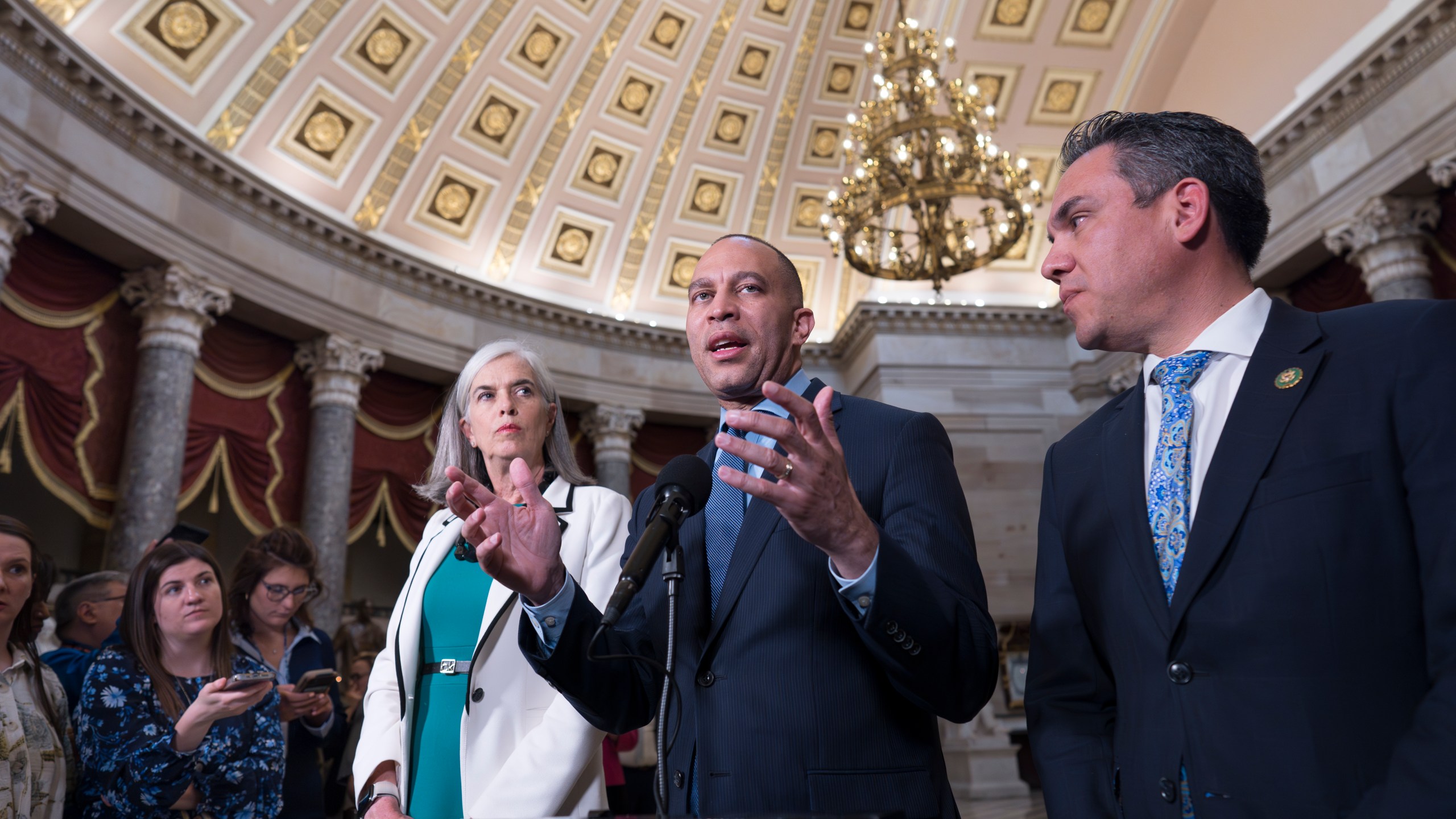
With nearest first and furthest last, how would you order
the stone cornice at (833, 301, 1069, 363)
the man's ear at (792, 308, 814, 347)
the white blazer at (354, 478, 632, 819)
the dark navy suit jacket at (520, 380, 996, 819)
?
the dark navy suit jacket at (520, 380, 996, 819)
the man's ear at (792, 308, 814, 347)
the white blazer at (354, 478, 632, 819)
the stone cornice at (833, 301, 1069, 363)

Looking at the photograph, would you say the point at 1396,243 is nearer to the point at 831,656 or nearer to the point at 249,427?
the point at 831,656

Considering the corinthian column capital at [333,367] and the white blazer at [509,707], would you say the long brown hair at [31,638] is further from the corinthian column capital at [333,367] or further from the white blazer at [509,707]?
the corinthian column capital at [333,367]

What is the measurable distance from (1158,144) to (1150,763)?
3.55 ft

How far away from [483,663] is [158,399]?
8762mm

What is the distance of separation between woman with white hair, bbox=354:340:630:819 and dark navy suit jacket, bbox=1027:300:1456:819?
111 centimetres

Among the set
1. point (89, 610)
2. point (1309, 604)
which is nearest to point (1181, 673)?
point (1309, 604)

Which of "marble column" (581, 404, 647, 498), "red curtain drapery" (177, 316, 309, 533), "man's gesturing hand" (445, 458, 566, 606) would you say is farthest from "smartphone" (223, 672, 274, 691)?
"marble column" (581, 404, 647, 498)

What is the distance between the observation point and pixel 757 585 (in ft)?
5.59

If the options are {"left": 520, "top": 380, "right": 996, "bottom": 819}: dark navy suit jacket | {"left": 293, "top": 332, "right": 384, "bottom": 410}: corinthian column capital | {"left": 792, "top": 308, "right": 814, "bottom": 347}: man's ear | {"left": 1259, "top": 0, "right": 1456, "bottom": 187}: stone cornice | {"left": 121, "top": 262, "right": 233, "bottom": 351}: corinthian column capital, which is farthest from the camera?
{"left": 293, "top": 332, "right": 384, "bottom": 410}: corinthian column capital

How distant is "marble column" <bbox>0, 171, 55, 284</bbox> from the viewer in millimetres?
8062

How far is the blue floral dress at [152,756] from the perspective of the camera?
291 centimetres

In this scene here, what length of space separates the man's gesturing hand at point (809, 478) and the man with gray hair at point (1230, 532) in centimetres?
49

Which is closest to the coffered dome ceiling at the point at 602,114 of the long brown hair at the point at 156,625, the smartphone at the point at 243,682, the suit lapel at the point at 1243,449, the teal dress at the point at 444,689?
the long brown hair at the point at 156,625

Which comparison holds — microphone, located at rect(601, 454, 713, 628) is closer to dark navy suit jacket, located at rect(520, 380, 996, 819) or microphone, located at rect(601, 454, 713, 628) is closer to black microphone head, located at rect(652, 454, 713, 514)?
black microphone head, located at rect(652, 454, 713, 514)
